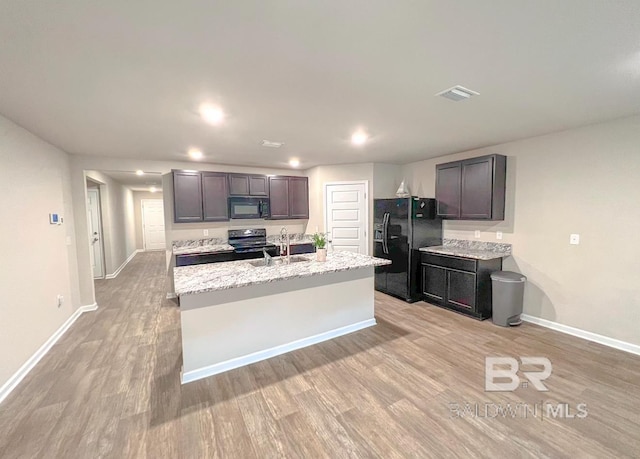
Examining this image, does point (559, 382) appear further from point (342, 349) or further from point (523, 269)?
point (342, 349)

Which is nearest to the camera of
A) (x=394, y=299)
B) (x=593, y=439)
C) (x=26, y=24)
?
(x=26, y=24)

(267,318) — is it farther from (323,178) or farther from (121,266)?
(121,266)

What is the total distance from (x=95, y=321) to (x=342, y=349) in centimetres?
347

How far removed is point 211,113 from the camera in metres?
2.51

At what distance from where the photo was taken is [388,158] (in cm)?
482

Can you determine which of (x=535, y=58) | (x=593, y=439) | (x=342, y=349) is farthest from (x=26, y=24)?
(x=593, y=439)

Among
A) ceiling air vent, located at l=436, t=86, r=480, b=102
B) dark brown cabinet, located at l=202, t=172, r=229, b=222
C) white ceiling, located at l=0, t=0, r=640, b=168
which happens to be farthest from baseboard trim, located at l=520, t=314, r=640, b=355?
dark brown cabinet, located at l=202, t=172, r=229, b=222

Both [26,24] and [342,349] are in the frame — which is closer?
[26,24]

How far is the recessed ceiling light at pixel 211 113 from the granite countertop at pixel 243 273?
1.52 meters

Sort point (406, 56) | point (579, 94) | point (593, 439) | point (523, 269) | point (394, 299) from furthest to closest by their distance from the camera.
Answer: point (394, 299)
point (523, 269)
point (579, 94)
point (593, 439)
point (406, 56)

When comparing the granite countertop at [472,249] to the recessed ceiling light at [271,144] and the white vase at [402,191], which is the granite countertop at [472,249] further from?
the recessed ceiling light at [271,144]

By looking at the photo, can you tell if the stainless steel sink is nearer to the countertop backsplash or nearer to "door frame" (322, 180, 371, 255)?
"door frame" (322, 180, 371, 255)

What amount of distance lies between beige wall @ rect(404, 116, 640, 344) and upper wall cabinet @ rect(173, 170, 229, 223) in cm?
435

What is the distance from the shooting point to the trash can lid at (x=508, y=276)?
3445 millimetres
